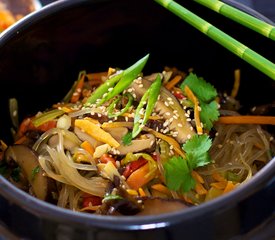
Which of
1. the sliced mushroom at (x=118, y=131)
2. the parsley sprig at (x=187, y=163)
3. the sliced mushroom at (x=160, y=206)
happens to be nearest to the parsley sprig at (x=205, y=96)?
the parsley sprig at (x=187, y=163)

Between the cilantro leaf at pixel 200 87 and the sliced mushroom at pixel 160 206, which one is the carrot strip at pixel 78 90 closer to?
the cilantro leaf at pixel 200 87

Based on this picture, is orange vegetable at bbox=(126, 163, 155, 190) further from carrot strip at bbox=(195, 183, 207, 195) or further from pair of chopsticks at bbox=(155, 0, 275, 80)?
pair of chopsticks at bbox=(155, 0, 275, 80)

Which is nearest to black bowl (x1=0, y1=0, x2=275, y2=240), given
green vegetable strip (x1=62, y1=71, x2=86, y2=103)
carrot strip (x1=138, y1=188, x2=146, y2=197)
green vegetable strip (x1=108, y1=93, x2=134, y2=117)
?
green vegetable strip (x1=62, y1=71, x2=86, y2=103)

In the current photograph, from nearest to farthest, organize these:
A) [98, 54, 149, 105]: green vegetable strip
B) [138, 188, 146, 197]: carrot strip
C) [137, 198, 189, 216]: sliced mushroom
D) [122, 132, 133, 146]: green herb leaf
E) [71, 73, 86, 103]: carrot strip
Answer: [137, 198, 189, 216]: sliced mushroom, [138, 188, 146, 197]: carrot strip, [122, 132, 133, 146]: green herb leaf, [98, 54, 149, 105]: green vegetable strip, [71, 73, 86, 103]: carrot strip

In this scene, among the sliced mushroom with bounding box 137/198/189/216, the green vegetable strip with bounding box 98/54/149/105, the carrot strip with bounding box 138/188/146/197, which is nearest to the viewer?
the sliced mushroom with bounding box 137/198/189/216

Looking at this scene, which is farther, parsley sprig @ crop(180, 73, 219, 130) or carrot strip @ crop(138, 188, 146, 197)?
parsley sprig @ crop(180, 73, 219, 130)

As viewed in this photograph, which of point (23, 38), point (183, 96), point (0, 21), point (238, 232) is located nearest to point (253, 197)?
point (238, 232)

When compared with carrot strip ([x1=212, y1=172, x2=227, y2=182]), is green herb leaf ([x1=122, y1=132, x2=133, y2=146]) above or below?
above

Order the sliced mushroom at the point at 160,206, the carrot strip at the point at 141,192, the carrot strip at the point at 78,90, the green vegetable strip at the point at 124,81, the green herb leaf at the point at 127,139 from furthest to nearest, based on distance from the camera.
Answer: the carrot strip at the point at 78,90, the green vegetable strip at the point at 124,81, the green herb leaf at the point at 127,139, the carrot strip at the point at 141,192, the sliced mushroom at the point at 160,206

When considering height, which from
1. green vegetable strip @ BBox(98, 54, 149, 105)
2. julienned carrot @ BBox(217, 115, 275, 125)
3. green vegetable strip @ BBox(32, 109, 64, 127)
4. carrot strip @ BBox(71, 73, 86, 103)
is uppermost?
green vegetable strip @ BBox(98, 54, 149, 105)
